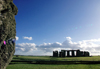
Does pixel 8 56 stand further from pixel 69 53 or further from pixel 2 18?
pixel 69 53

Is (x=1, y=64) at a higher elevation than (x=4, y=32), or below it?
below

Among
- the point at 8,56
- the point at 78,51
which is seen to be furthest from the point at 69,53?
the point at 8,56

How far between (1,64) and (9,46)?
4.88 feet

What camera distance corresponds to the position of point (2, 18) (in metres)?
6.03

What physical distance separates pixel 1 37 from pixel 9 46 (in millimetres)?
1601

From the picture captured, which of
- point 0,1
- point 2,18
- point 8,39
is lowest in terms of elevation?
point 8,39

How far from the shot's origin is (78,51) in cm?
4584

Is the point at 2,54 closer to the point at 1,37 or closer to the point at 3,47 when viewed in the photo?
the point at 3,47

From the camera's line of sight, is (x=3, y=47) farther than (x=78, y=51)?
No

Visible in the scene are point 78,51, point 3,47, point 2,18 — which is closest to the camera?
point 2,18

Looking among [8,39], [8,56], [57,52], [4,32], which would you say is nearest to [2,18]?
[4,32]

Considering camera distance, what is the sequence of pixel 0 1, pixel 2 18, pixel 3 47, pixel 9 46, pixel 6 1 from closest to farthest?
pixel 0 1 → pixel 2 18 → pixel 6 1 → pixel 3 47 → pixel 9 46

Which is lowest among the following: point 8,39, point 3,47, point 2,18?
point 3,47

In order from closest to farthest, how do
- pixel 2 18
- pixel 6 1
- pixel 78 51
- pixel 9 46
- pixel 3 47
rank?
pixel 2 18 → pixel 6 1 → pixel 3 47 → pixel 9 46 → pixel 78 51
